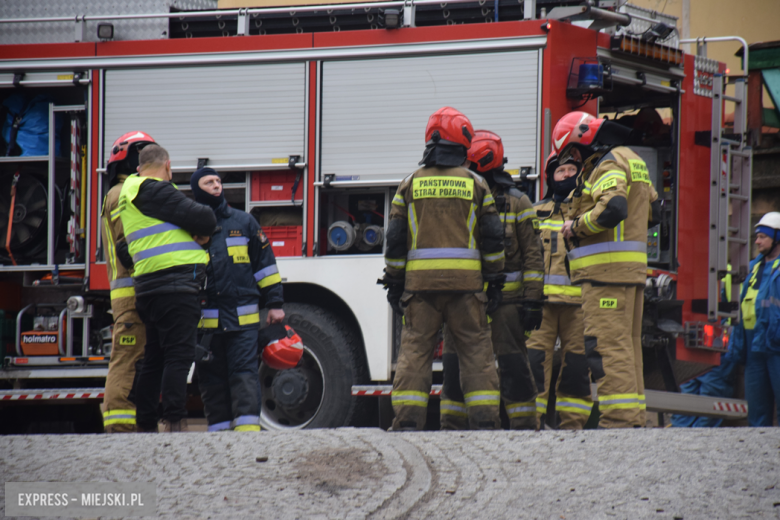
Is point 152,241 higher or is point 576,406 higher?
point 152,241

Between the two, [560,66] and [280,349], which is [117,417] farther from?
[560,66]

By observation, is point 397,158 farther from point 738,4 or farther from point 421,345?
point 738,4

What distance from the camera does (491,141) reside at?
507 centimetres

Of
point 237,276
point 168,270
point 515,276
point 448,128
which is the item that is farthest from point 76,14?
point 515,276

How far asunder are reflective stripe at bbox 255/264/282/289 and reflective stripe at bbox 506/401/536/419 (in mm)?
1591

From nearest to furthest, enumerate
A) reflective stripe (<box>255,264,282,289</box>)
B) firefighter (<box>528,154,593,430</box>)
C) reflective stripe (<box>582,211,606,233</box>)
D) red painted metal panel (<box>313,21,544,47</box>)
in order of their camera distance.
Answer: reflective stripe (<box>582,211,606,233</box>)
reflective stripe (<box>255,264,282,289</box>)
firefighter (<box>528,154,593,430</box>)
red painted metal panel (<box>313,21,544,47</box>)

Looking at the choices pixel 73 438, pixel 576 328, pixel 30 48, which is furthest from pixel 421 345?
pixel 30 48

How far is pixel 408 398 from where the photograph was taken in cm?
428

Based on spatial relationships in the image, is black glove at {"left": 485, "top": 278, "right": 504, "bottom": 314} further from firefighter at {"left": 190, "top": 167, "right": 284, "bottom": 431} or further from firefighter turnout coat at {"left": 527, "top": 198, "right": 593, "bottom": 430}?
firefighter at {"left": 190, "top": 167, "right": 284, "bottom": 431}

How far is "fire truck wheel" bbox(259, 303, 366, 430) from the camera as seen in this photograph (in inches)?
232

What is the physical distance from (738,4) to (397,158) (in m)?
8.59

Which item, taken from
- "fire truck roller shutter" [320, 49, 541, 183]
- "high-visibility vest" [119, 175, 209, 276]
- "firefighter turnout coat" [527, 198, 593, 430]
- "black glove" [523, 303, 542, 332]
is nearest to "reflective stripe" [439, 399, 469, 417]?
"black glove" [523, 303, 542, 332]

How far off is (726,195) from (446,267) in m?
3.27

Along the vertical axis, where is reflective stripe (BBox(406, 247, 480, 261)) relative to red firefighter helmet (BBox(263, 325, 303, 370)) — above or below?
above
